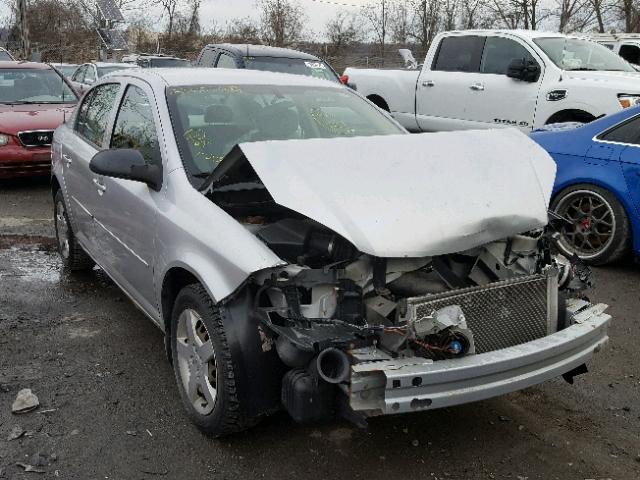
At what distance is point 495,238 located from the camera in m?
3.03

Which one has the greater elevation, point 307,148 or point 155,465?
point 307,148

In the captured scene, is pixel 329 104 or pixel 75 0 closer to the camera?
pixel 329 104

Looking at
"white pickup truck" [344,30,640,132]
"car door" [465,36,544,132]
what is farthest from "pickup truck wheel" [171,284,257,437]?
"car door" [465,36,544,132]

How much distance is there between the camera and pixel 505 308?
9.59ft

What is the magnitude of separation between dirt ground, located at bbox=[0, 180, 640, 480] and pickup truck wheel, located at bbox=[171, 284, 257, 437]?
0.16 metres

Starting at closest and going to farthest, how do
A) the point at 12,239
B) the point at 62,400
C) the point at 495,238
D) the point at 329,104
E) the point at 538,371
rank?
the point at 538,371, the point at 495,238, the point at 62,400, the point at 329,104, the point at 12,239

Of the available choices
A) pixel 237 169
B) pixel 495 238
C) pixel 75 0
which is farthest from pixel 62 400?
pixel 75 0

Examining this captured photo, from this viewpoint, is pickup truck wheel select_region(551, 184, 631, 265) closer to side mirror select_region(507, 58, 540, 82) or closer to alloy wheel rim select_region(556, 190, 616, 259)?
alloy wheel rim select_region(556, 190, 616, 259)

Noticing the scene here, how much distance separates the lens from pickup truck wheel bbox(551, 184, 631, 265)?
18.1ft

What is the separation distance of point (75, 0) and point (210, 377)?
144ft

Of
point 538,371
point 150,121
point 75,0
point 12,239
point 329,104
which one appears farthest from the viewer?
point 75,0

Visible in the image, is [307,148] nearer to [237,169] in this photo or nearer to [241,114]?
[237,169]

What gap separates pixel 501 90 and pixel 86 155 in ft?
20.7

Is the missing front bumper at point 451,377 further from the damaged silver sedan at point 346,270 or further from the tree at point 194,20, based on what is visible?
the tree at point 194,20
